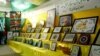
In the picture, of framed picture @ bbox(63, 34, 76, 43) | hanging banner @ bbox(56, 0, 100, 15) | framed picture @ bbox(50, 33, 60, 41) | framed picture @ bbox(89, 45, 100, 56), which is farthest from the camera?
Answer: framed picture @ bbox(50, 33, 60, 41)

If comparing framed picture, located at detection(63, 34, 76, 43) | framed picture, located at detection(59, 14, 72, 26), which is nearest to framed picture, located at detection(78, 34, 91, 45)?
framed picture, located at detection(63, 34, 76, 43)

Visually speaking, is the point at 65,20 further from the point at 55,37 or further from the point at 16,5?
the point at 16,5

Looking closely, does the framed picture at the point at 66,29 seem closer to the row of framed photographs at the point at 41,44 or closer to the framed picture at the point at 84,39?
the row of framed photographs at the point at 41,44

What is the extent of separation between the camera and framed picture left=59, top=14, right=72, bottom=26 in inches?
154

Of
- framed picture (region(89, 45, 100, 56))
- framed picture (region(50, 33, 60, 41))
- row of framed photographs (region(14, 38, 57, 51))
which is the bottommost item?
row of framed photographs (region(14, 38, 57, 51))

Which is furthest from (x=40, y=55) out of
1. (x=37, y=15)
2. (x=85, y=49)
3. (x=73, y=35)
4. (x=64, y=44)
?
(x=37, y=15)

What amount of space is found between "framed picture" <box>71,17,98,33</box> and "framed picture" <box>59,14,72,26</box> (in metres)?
0.29

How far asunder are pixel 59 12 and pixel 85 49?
1821mm

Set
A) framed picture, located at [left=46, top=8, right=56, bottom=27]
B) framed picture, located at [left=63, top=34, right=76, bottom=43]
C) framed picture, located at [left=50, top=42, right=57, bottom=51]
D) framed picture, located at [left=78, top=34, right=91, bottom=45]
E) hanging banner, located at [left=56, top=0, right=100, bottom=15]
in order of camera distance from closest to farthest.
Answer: framed picture, located at [left=78, top=34, right=91, bottom=45]
hanging banner, located at [left=56, top=0, right=100, bottom=15]
framed picture, located at [left=63, top=34, right=76, bottom=43]
framed picture, located at [left=50, top=42, right=57, bottom=51]
framed picture, located at [left=46, top=8, right=56, bottom=27]

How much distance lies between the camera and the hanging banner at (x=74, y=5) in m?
3.19

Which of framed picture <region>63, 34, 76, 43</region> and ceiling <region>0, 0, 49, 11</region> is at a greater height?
ceiling <region>0, 0, 49, 11</region>

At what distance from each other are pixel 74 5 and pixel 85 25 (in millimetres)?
704

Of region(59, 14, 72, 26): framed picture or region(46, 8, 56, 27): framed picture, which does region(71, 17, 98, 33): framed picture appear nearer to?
region(59, 14, 72, 26): framed picture

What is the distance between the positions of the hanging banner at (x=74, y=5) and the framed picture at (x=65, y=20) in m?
0.12
